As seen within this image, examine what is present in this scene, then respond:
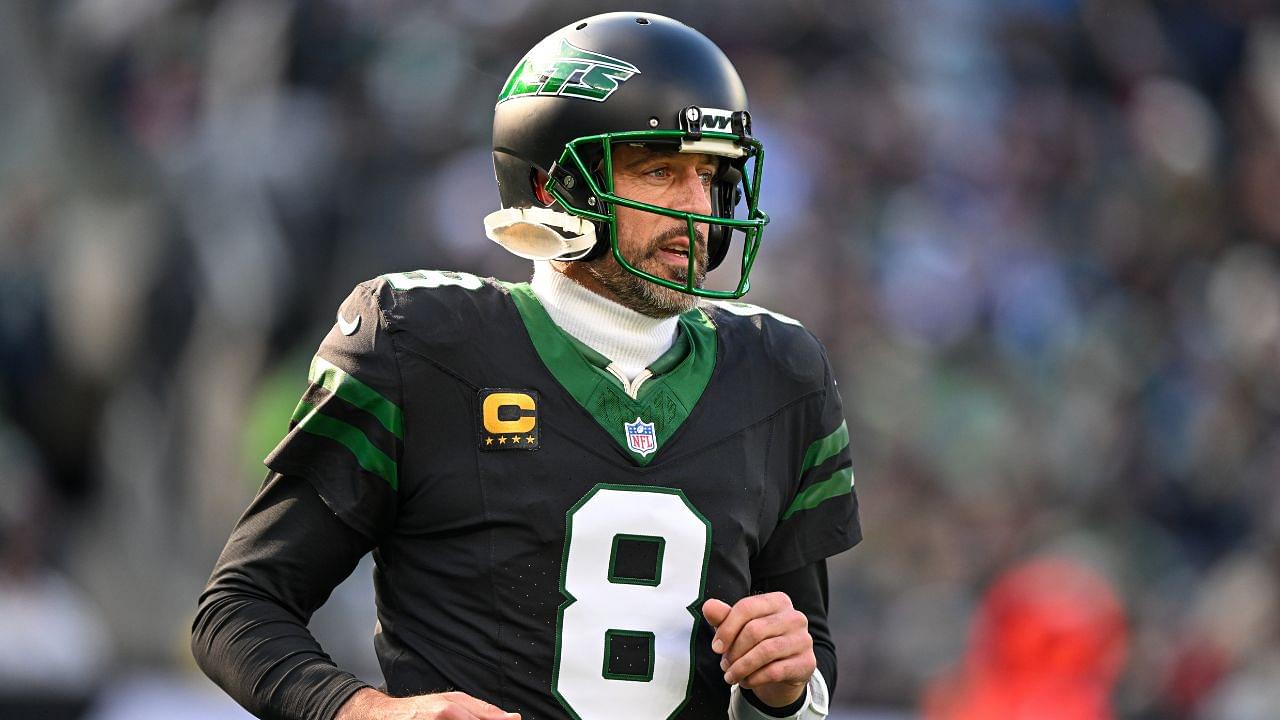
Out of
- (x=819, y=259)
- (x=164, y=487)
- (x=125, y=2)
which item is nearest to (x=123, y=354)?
(x=164, y=487)

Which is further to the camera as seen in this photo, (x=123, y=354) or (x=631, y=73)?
(x=123, y=354)

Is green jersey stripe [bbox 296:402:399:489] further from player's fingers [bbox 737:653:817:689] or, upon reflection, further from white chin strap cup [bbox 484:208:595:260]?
player's fingers [bbox 737:653:817:689]

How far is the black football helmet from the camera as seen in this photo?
233 centimetres

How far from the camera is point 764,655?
202 cm

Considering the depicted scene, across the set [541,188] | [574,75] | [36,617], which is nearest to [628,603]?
[541,188]

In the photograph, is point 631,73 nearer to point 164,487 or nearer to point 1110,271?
point 164,487

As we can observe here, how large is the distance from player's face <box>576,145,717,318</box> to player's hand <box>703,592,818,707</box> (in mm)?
498

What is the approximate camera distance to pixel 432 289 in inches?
89.4

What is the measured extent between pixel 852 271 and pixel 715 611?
466cm

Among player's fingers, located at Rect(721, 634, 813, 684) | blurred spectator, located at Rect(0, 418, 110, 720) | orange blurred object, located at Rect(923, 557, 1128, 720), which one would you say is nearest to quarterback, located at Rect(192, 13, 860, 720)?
player's fingers, located at Rect(721, 634, 813, 684)

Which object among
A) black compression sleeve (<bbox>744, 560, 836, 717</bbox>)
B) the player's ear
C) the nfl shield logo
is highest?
the player's ear

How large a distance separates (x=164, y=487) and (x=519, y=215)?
12.2 feet

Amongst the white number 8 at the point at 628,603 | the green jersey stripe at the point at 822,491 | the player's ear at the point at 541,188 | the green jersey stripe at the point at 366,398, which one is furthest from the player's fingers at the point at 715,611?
the player's ear at the point at 541,188

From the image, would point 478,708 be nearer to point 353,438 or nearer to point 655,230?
point 353,438
